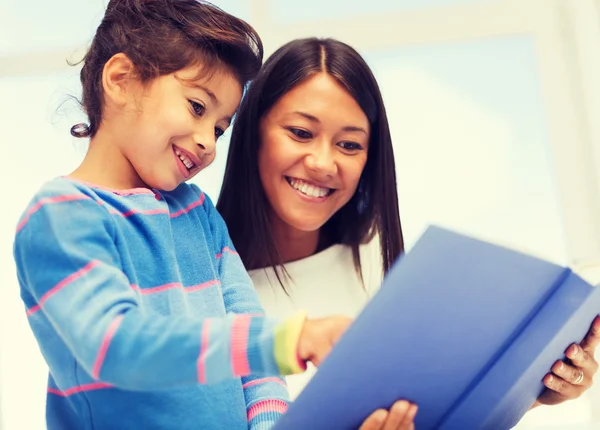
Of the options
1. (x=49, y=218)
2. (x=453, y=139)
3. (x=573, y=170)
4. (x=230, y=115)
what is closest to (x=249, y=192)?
(x=230, y=115)

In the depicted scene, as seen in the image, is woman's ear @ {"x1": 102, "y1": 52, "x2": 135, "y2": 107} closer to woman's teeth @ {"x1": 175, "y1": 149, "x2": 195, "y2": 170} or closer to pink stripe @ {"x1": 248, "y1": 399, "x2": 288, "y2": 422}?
woman's teeth @ {"x1": 175, "y1": 149, "x2": 195, "y2": 170}

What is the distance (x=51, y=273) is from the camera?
0.82m

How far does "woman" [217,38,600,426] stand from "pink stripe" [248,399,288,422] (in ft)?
1.46

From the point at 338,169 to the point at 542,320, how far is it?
664mm

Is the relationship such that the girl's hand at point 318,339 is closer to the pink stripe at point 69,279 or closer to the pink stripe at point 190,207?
the pink stripe at point 69,279

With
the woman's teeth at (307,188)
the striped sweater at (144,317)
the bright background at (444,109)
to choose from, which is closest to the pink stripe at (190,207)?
the striped sweater at (144,317)

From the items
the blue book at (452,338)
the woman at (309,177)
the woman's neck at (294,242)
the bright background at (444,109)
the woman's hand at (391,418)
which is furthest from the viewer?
the bright background at (444,109)

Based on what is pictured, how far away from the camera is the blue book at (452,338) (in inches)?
29.7

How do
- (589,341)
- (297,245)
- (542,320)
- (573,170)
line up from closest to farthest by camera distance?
1. (542,320)
2. (589,341)
3. (297,245)
4. (573,170)

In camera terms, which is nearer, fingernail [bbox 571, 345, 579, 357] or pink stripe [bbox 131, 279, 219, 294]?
pink stripe [bbox 131, 279, 219, 294]

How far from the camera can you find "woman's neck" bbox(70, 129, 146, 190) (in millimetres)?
1038

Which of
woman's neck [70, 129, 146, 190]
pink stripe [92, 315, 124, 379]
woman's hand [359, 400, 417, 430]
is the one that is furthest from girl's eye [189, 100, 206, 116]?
woman's hand [359, 400, 417, 430]

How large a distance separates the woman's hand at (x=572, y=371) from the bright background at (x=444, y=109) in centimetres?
100

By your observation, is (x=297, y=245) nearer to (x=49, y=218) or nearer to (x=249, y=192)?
(x=249, y=192)
